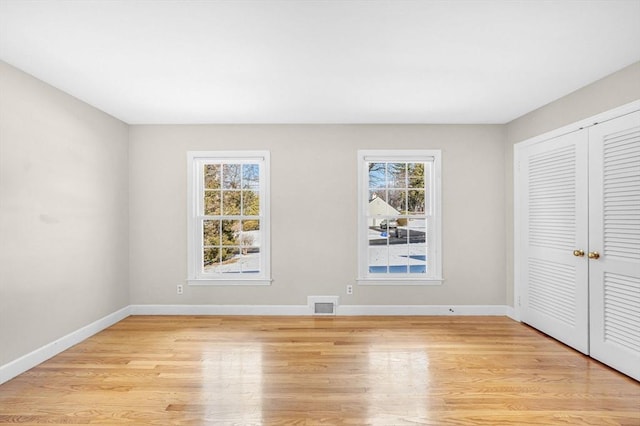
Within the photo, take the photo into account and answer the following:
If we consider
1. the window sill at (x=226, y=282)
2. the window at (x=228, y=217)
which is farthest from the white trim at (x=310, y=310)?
the window at (x=228, y=217)

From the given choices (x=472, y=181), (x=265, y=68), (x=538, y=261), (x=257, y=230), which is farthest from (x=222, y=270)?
(x=538, y=261)

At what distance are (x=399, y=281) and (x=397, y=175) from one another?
138 cm

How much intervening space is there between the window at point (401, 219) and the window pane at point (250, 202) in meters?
1.46

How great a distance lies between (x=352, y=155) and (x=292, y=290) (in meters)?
1.90

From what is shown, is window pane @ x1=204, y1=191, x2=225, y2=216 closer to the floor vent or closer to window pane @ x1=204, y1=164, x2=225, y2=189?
window pane @ x1=204, y1=164, x2=225, y2=189

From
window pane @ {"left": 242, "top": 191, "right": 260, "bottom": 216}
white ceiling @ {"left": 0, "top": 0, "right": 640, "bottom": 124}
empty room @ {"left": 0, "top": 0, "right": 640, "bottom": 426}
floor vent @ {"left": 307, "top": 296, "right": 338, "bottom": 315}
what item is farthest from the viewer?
window pane @ {"left": 242, "top": 191, "right": 260, "bottom": 216}

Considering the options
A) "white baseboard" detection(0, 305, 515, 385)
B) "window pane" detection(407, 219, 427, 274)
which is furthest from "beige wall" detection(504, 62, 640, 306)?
"window pane" detection(407, 219, 427, 274)

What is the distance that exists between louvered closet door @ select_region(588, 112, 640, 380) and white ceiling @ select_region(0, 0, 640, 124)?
24.2 inches

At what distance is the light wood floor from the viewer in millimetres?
2189

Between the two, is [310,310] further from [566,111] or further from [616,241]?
[566,111]

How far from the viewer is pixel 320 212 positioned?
14.2 ft

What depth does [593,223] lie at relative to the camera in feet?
9.82

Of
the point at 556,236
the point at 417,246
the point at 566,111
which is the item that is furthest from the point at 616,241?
the point at 417,246

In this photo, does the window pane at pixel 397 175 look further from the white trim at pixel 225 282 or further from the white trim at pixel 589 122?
the white trim at pixel 225 282
